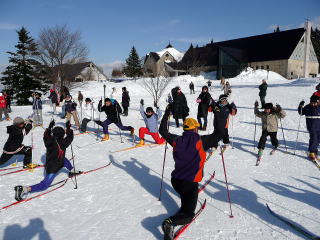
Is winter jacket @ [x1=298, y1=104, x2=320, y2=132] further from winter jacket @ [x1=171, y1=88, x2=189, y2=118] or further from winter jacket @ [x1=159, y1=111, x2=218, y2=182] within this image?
winter jacket @ [x1=171, y1=88, x2=189, y2=118]

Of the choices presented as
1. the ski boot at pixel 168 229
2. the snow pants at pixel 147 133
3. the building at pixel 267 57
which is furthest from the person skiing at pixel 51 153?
the building at pixel 267 57

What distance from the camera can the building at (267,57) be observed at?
150 ft

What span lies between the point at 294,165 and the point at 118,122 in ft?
19.5

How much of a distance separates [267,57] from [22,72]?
42382 mm

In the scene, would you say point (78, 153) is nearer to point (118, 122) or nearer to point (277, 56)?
point (118, 122)

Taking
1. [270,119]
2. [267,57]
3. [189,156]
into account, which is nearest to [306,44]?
[267,57]

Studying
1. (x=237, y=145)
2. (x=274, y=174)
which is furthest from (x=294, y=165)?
(x=237, y=145)

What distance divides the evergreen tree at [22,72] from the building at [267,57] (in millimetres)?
30423

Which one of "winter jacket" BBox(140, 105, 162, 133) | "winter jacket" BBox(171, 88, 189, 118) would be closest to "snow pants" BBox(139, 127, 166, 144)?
"winter jacket" BBox(140, 105, 162, 133)

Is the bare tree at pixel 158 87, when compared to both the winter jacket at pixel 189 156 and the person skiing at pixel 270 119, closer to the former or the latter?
the person skiing at pixel 270 119

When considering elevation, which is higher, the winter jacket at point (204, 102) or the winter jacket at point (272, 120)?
the winter jacket at point (204, 102)

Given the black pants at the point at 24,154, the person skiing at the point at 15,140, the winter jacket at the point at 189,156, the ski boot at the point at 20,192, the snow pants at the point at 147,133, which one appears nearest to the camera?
the winter jacket at the point at 189,156

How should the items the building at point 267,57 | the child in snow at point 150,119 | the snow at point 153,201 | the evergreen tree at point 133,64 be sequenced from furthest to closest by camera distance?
the evergreen tree at point 133,64 → the building at point 267,57 → the child in snow at point 150,119 → the snow at point 153,201

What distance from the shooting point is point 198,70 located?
52.2m
